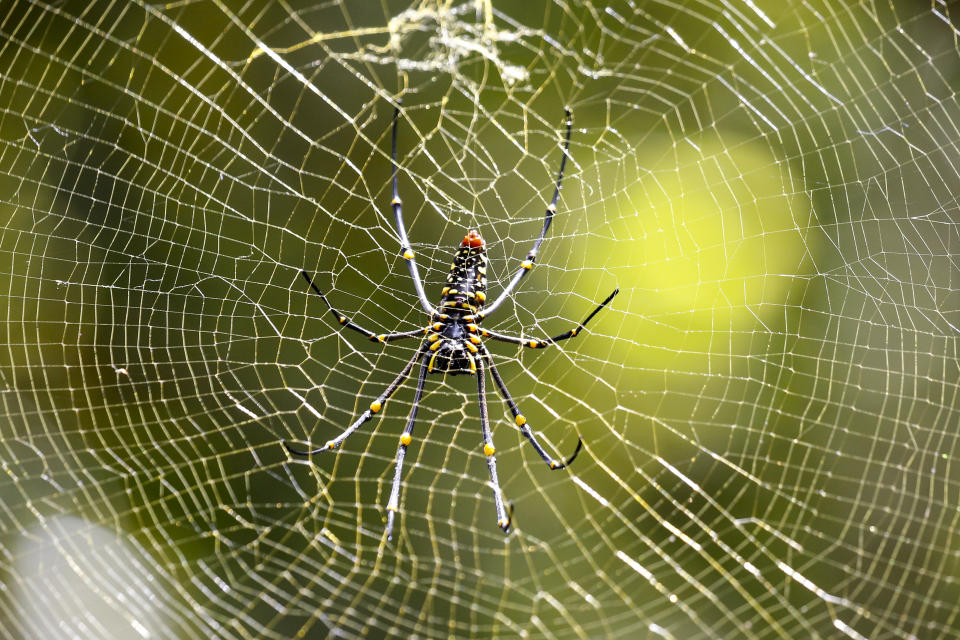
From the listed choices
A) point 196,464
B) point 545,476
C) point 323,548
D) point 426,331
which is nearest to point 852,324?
point 545,476

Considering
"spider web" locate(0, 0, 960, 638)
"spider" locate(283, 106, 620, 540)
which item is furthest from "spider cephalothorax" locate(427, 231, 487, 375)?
"spider web" locate(0, 0, 960, 638)

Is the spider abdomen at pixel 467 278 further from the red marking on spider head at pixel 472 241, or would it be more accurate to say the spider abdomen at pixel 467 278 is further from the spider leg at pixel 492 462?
the spider leg at pixel 492 462

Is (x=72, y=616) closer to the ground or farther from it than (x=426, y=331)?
closer to the ground

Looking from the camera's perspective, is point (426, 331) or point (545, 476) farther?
point (545, 476)

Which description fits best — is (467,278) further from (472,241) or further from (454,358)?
(454,358)

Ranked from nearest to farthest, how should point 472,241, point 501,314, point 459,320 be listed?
point 472,241 < point 459,320 < point 501,314

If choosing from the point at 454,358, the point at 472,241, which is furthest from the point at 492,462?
the point at 472,241

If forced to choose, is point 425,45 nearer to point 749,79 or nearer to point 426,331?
point 426,331
